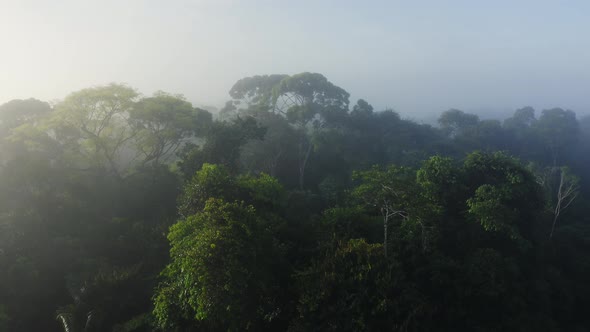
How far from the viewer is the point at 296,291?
9828 mm

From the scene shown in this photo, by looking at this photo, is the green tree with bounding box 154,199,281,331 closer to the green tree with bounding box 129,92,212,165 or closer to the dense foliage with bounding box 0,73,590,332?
the dense foliage with bounding box 0,73,590,332

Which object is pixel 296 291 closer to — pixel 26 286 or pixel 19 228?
pixel 26 286

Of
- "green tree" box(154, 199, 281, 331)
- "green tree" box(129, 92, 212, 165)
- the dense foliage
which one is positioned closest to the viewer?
"green tree" box(154, 199, 281, 331)

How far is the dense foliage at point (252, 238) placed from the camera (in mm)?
9219

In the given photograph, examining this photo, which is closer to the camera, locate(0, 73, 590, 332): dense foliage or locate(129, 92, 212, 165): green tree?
locate(0, 73, 590, 332): dense foliage

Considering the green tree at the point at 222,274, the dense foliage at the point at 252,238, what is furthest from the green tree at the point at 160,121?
the green tree at the point at 222,274

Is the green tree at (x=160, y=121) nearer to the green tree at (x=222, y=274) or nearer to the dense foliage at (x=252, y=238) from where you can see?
the dense foliage at (x=252, y=238)

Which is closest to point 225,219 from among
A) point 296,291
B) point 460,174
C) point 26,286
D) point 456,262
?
point 296,291

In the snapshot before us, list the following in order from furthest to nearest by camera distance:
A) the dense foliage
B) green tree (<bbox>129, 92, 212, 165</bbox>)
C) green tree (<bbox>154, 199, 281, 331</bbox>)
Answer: green tree (<bbox>129, 92, 212, 165</bbox>) < the dense foliage < green tree (<bbox>154, 199, 281, 331</bbox>)

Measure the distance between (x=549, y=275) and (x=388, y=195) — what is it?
33.2 feet

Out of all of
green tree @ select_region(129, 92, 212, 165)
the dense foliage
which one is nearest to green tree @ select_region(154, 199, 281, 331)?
the dense foliage

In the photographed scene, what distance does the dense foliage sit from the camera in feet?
30.2

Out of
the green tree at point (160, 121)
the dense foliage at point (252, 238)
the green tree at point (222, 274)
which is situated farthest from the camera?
the green tree at point (160, 121)

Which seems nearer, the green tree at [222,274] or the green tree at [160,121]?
the green tree at [222,274]
